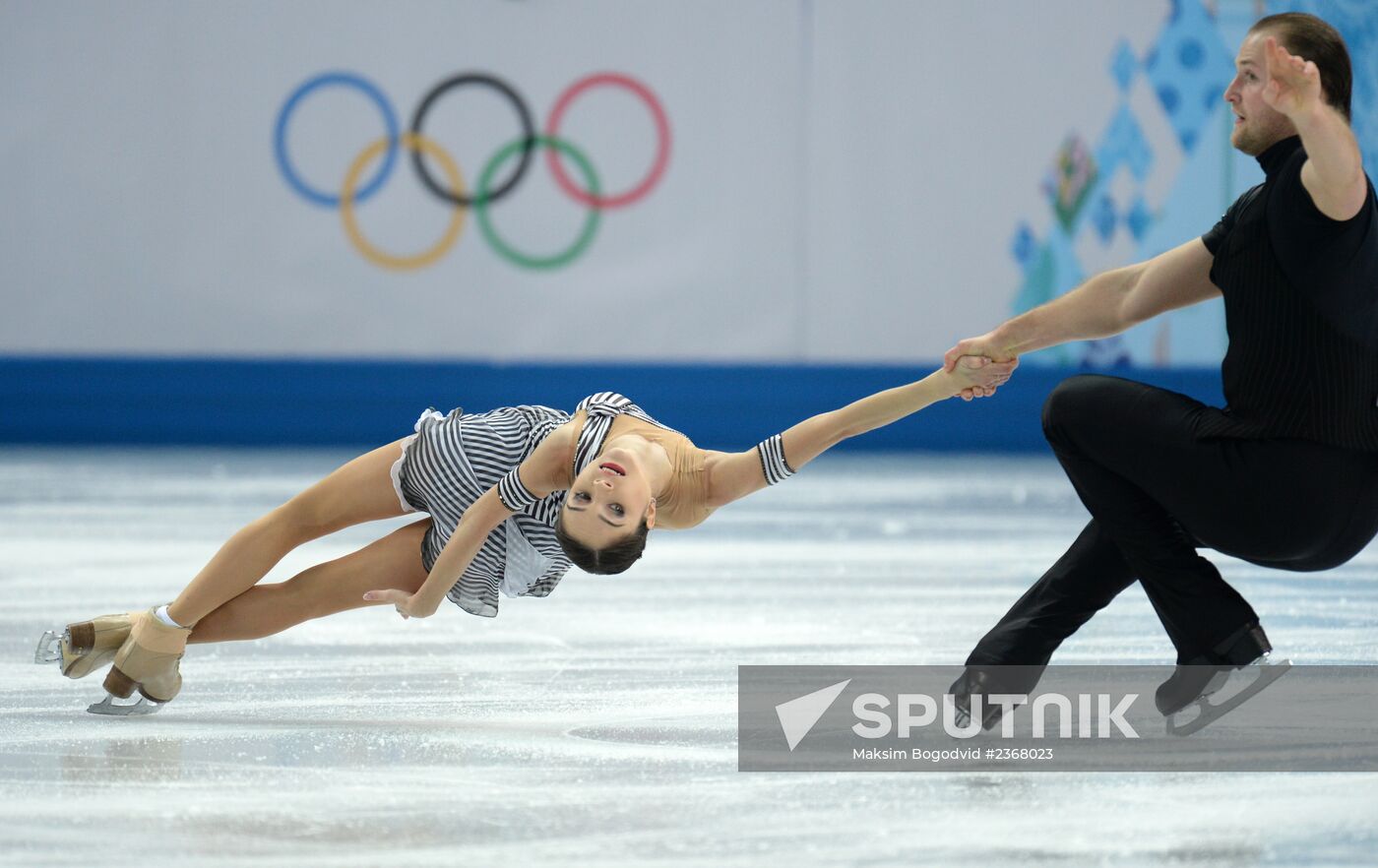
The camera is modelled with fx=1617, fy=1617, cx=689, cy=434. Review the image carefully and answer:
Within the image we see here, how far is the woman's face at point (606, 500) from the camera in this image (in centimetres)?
253

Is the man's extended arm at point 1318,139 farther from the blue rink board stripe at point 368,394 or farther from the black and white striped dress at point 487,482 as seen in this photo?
the blue rink board stripe at point 368,394

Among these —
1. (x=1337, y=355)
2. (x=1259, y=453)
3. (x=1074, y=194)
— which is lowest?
(x=1074, y=194)

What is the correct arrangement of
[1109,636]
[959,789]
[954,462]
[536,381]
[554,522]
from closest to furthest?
[959,789] → [554,522] → [1109,636] → [954,462] → [536,381]

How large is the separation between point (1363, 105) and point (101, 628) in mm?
7761

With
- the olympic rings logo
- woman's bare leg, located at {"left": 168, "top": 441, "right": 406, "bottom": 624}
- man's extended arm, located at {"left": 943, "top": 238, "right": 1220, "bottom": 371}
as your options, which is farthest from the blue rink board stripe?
man's extended arm, located at {"left": 943, "top": 238, "right": 1220, "bottom": 371}

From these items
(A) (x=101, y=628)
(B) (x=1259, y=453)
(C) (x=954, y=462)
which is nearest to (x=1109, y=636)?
(B) (x=1259, y=453)

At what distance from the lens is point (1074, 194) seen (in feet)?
30.0

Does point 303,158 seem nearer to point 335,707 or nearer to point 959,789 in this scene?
point 335,707

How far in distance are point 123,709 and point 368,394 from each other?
612cm

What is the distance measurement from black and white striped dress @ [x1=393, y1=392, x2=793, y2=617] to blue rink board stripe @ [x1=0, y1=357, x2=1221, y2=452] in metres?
5.79

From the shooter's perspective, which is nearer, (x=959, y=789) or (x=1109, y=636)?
(x=959, y=789)

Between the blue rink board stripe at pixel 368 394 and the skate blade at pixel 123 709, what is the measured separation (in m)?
5.92

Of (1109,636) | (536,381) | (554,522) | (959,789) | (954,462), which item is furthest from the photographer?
(536,381)

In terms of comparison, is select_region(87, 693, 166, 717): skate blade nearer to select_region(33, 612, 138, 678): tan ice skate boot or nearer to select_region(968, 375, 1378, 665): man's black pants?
select_region(33, 612, 138, 678): tan ice skate boot
